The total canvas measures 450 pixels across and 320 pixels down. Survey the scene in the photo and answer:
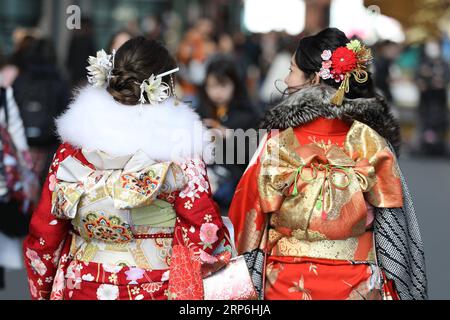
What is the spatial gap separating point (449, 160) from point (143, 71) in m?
11.9

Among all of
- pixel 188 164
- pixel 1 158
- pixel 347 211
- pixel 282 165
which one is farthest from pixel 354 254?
pixel 1 158

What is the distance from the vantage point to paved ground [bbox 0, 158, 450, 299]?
22.2ft

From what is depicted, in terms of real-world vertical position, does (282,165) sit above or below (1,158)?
above

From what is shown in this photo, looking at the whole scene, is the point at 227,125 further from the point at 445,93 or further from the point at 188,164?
the point at 445,93

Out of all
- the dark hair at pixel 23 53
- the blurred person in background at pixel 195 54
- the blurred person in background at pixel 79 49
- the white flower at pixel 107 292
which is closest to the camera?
the white flower at pixel 107 292

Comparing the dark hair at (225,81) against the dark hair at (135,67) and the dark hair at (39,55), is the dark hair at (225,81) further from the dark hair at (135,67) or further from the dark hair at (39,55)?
the dark hair at (135,67)

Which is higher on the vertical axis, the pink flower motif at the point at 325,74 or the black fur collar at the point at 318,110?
the pink flower motif at the point at 325,74

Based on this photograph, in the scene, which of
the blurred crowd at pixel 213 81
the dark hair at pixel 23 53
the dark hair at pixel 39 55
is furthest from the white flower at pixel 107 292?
the dark hair at pixel 23 53

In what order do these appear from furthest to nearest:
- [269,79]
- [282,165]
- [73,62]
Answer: [269,79] < [73,62] < [282,165]

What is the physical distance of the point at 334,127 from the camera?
4.07 meters

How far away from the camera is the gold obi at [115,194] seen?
362 cm

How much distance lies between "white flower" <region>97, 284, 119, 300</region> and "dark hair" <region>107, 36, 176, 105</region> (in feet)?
2.48

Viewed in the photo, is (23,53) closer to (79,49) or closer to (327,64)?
(79,49)

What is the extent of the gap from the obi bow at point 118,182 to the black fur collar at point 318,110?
64cm
